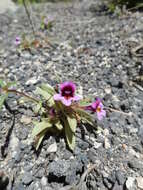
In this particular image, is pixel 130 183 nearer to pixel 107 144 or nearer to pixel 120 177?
pixel 120 177

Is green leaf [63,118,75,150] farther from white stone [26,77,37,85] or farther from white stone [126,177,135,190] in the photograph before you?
white stone [26,77,37,85]

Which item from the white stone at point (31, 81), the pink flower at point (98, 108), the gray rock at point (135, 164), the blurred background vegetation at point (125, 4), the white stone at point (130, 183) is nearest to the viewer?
the white stone at point (130, 183)

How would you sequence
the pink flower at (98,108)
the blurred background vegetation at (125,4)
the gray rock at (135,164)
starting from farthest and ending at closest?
the blurred background vegetation at (125,4) < the pink flower at (98,108) < the gray rock at (135,164)

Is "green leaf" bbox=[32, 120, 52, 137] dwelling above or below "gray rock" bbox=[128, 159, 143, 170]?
above

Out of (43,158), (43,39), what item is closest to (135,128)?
(43,158)

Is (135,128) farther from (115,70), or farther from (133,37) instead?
(133,37)

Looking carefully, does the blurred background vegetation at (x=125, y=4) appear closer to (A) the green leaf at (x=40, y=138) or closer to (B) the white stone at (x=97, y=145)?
(B) the white stone at (x=97, y=145)

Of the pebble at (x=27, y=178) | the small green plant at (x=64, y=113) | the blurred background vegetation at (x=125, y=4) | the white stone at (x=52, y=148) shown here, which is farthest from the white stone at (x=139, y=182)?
the blurred background vegetation at (x=125, y=4)

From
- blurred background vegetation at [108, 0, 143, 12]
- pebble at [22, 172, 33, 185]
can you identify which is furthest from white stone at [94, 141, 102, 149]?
blurred background vegetation at [108, 0, 143, 12]
